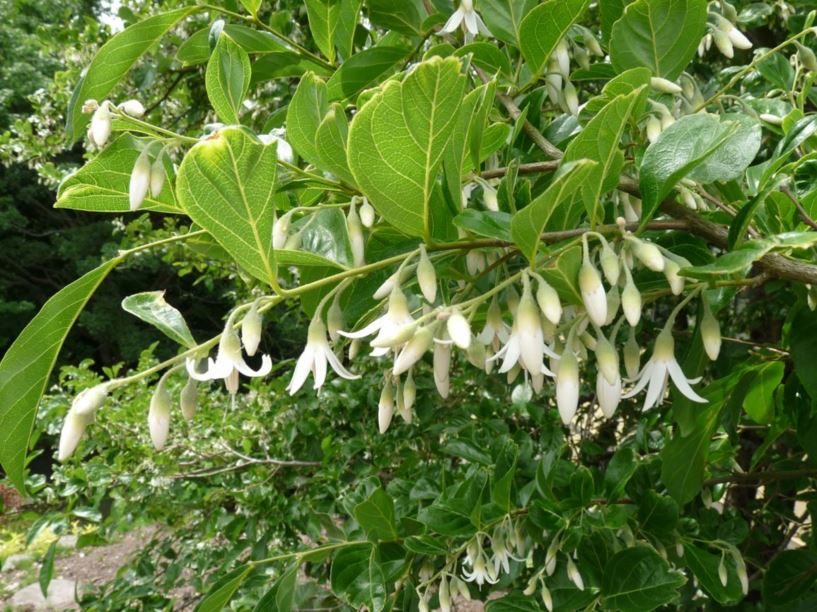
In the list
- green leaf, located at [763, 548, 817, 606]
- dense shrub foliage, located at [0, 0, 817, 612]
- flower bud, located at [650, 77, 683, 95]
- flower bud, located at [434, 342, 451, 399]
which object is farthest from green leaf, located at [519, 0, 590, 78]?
green leaf, located at [763, 548, 817, 606]

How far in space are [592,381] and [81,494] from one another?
6.50ft

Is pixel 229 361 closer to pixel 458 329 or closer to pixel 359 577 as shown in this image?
pixel 458 329

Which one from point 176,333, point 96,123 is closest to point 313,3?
point 96,123

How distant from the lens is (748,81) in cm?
183

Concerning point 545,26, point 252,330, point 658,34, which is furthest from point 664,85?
point 252,330

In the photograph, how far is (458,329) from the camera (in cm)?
64

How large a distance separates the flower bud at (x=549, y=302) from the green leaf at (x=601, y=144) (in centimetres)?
9

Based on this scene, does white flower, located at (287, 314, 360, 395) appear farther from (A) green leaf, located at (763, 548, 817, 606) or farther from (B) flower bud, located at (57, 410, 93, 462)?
(A) green leaf, located at (763, 548, 817, 606)

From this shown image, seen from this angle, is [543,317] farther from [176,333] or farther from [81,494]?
[81,494]

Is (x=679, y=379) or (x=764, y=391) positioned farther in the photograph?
(x=764, y=391)

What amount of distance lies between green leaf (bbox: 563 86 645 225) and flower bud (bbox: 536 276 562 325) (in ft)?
0.30

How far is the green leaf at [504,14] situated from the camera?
3.26 feet

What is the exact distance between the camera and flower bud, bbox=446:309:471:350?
63 cm

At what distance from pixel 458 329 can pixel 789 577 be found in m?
1.24
